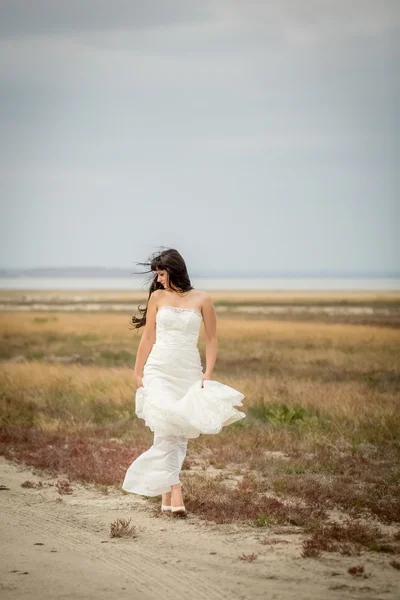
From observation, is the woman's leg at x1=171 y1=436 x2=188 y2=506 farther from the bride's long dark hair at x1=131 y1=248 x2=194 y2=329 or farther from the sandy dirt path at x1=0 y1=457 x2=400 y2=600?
the bride's long dark hair at x1=131 y1=248 x2=194 y2=329

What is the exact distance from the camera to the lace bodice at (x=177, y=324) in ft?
31.3

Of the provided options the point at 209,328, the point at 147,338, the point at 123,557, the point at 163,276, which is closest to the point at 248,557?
the point at 123,557

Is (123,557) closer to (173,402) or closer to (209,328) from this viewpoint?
(173,402)

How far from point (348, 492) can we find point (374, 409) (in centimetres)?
735

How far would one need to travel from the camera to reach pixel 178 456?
9.55 metres

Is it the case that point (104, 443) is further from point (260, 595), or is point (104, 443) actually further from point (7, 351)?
point (7, 351)

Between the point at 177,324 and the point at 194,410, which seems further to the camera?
the point at 177,324

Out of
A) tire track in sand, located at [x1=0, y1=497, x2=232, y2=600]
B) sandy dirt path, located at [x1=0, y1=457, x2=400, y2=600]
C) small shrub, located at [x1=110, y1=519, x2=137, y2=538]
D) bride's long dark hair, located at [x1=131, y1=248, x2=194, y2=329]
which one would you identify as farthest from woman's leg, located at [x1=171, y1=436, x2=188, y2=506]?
bride's long dark hair, located at [x1=131, y1=248, x2=194, y2=329]

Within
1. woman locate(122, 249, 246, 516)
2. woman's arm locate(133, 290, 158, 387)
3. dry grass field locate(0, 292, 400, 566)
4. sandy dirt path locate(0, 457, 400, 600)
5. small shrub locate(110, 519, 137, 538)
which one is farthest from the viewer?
woman's arm locate(133, 290, 158, 387)

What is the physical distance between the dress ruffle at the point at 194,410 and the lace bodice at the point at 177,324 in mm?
487

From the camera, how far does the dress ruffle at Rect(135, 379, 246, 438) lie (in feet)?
30.1

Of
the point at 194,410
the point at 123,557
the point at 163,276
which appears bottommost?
the point at 123,557

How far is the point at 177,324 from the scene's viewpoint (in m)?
9.55

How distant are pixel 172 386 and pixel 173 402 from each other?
22cm
